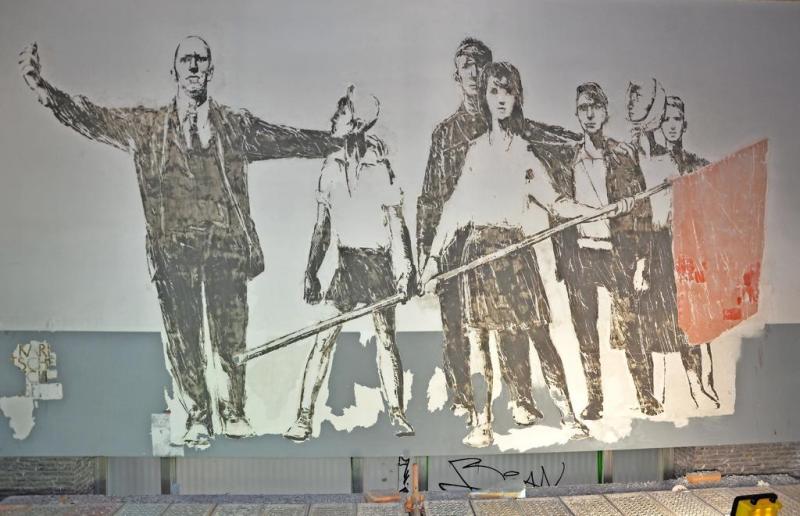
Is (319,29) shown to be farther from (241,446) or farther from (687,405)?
(687,405)

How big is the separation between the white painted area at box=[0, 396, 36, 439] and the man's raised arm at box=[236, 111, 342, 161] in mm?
1710

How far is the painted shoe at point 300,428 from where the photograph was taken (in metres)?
2.84

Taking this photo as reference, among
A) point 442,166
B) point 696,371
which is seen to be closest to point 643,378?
point 696,371

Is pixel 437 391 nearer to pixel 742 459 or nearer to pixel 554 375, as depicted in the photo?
pixel 554 375

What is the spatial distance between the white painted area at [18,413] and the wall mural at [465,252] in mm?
20

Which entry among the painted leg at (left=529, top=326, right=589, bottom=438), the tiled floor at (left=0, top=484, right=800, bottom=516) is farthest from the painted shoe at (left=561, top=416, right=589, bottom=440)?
the tiled floor at (left=0, top=484, right=800, bottom=516)

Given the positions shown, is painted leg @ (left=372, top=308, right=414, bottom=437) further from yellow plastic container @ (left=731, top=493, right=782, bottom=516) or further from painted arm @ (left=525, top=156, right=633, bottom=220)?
yellow plastic container @ (left=731, top=493, right=782, bottom=516)

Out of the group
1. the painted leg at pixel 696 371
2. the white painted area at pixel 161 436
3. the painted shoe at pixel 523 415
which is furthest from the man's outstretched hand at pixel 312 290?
the painted leg at pixel 696 371

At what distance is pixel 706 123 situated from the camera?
9.88 ft

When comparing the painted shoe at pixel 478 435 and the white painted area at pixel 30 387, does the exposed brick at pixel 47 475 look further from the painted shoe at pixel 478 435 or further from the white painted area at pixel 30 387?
the painted shoe at pixel 478 435

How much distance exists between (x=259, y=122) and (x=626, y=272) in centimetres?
213

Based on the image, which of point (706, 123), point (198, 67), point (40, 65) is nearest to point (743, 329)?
point (706, 123)

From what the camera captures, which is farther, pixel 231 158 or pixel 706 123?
pixel 706 123

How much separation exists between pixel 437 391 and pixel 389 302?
54 centimetres
